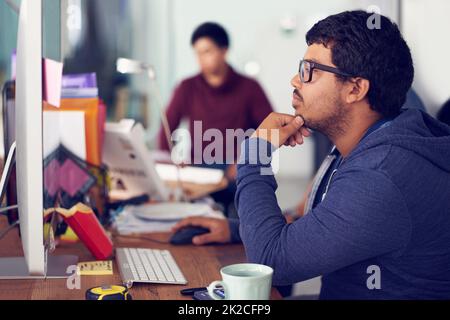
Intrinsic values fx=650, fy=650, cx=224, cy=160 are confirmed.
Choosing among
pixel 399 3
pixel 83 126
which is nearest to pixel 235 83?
pixel 399 3

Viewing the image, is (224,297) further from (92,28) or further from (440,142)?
(92,28)

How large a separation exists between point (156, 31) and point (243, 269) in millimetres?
4837

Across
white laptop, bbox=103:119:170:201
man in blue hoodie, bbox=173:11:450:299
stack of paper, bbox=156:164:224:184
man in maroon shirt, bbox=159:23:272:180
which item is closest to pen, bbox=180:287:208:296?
man in blue hoodie, bbox=173:11:450:299

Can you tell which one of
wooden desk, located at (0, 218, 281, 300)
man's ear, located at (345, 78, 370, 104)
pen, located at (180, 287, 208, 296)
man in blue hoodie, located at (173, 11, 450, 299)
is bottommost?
wooden desk, located at (0, 218, 281, 300)

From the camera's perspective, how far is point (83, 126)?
1900mm

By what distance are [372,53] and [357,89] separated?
3.3 inches

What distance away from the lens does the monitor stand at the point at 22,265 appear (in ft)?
4.46

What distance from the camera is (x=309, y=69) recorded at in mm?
1392

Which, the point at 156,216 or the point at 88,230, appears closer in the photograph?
the point at 88,230

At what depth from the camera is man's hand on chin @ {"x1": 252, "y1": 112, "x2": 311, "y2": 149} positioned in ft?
4.68

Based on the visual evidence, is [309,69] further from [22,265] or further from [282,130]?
[22,265]

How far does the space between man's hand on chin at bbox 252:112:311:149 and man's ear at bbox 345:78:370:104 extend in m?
0.12

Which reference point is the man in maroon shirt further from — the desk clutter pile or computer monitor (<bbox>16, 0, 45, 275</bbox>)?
computer monitor (<bbox>16, 0, 45, 275</bbox>)

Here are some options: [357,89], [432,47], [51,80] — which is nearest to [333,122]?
[357,89]
